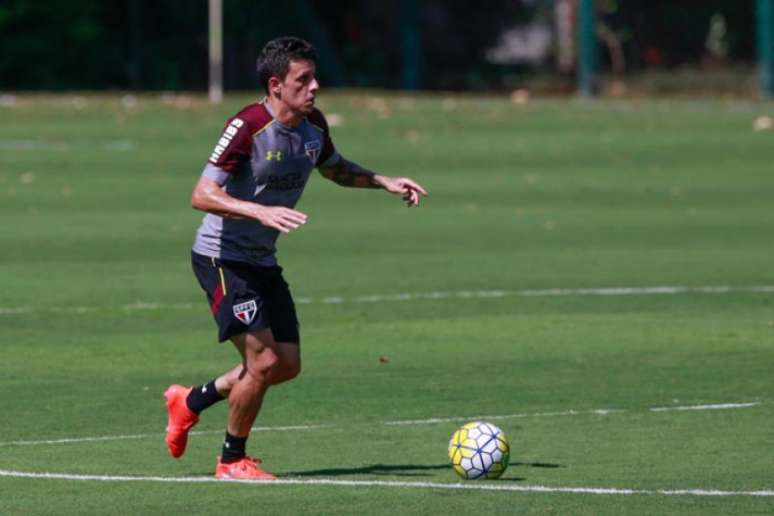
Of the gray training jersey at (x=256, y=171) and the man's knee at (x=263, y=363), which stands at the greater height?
the gray training jersey at (x=256, y=171)

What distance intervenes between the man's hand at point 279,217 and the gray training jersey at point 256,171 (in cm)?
39

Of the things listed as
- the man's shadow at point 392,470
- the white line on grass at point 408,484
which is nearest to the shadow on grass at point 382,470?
the man's shadow at point 392,470

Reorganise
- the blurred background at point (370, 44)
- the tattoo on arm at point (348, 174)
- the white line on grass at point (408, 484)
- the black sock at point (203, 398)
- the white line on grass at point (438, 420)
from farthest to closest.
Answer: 1. the blurred background at point (370, 44)
2. the white line on grass at point (438, 420)
3. the tattoo on arm at point (348, 174)
4. the black sock at point (203, 398)
5. the white line on grass at point (408, 484)

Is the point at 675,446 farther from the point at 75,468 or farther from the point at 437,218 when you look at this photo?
the point at 437,218

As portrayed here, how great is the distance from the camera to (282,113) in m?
9.73

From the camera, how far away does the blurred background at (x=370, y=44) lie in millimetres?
48562

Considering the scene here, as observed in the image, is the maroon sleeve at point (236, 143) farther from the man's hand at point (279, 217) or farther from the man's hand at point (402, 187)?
the man's hand at point (402, 187)

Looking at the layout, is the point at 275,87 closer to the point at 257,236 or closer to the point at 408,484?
the point at 257,236

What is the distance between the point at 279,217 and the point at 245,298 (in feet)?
2.38

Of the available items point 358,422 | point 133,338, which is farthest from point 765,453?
point 133,338

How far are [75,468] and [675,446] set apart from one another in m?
3.19

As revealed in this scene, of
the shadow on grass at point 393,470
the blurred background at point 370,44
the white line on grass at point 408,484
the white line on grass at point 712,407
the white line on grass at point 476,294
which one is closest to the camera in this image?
the white line on grass at point 408,484

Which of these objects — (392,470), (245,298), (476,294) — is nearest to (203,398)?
(245,298)

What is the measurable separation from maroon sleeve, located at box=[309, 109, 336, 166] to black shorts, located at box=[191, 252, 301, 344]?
0.68 meters
